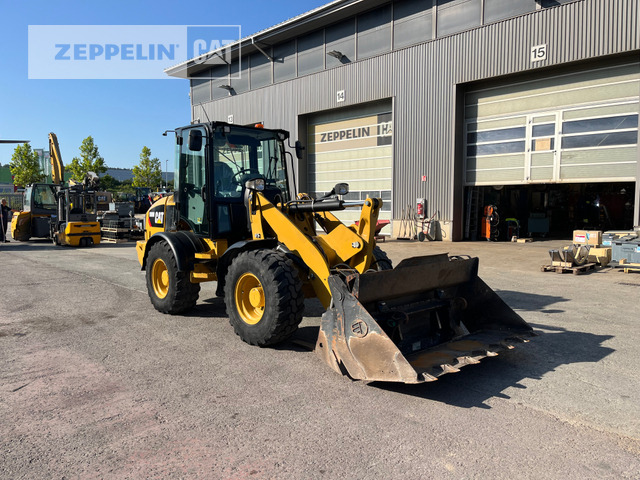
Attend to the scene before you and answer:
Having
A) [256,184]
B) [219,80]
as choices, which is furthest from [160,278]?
[219,80]

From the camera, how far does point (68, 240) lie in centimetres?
1777

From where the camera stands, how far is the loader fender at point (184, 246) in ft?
21.1

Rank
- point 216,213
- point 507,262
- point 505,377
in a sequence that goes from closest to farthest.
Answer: point 505,377, point 216,213, point 507,262

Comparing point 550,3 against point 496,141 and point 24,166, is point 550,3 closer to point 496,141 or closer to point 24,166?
point 496,141

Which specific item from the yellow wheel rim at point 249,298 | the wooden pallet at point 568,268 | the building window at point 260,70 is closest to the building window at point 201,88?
the building window at point 260,70

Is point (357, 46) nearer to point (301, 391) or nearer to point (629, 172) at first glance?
point (629, 172)

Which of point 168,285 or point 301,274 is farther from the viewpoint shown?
point 168,285

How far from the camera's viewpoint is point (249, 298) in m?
5.53

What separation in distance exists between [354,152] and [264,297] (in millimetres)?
16605

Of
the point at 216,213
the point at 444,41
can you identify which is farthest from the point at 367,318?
the point at 444,41

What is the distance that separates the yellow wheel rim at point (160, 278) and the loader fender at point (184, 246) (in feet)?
1.34

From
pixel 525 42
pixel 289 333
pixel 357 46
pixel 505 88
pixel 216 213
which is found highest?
pixel 357 46

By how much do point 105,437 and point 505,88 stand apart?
16457 mm

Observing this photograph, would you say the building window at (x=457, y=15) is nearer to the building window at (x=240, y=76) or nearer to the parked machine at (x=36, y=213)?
the building window at (x=240, y=76)
